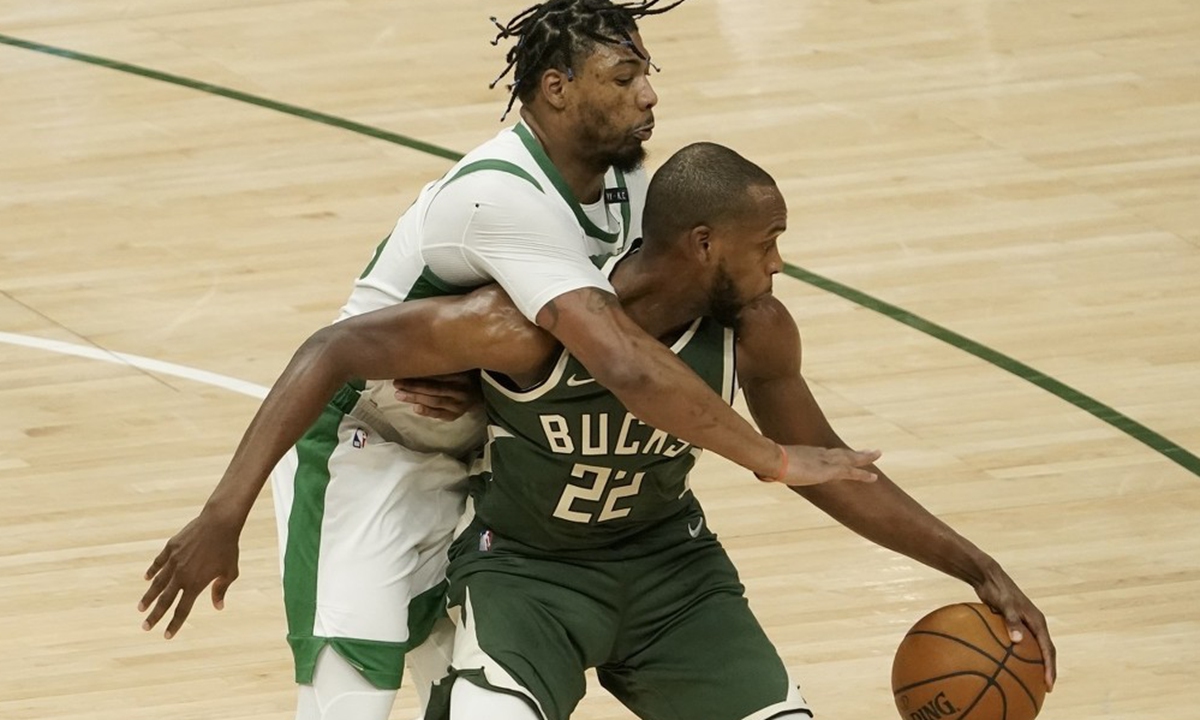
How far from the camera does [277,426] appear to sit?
4312 mm

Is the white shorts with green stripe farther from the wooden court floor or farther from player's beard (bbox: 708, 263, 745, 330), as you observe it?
the wooden court floor

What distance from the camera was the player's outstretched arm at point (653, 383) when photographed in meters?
4.18

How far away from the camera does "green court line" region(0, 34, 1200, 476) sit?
23.8ft

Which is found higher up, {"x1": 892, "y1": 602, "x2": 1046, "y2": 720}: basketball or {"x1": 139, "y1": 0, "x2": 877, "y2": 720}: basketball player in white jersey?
{"x1": 139, "y1": 0, "x2": 877, "y2": 720}: basketball player in white jersey

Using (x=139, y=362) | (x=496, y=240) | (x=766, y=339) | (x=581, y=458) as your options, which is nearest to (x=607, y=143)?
(x=496, y=240)

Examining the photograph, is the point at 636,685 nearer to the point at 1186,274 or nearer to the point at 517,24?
the point at 517,24

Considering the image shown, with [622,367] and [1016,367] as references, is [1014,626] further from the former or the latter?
[1016,367]

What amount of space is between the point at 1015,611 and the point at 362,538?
4.42 ft

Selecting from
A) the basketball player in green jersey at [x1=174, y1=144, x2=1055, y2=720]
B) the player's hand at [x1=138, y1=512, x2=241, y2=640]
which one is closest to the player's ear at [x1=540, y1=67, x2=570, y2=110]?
the basketball player in green jersey at [x1=174, y1=144, x2=1055, y2=720]

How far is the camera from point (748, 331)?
14.6 ft

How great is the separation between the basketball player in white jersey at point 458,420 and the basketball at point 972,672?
1.51 feet

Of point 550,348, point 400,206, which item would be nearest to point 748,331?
point 550,348

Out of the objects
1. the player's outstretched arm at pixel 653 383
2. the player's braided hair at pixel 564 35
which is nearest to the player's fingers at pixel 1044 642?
the player's outstretched arm at pixel 653 383

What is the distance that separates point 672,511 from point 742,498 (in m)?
2.42
